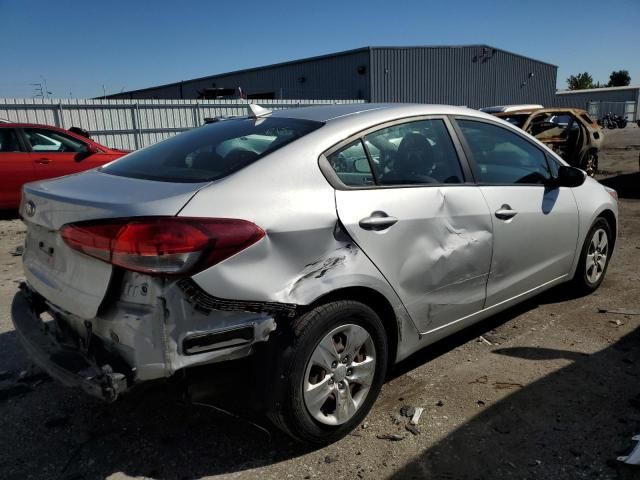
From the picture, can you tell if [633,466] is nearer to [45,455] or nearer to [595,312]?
[595,312]

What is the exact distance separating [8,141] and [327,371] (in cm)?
795

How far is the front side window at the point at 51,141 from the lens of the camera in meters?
8.56

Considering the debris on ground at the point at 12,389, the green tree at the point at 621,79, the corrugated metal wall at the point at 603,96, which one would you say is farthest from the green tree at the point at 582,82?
the debris on ground at the point at 12,389

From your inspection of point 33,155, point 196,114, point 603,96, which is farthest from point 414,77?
point 603,96

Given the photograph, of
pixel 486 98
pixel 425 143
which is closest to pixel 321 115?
pixel 425 143

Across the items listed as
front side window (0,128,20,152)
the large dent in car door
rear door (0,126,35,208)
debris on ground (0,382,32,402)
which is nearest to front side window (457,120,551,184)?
the large dent in car door

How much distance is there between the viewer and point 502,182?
351 cm

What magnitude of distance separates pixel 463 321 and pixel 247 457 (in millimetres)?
1502

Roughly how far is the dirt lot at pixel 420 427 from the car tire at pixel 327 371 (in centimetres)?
13

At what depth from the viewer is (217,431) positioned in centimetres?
278

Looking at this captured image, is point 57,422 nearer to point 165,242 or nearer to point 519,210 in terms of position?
point 165,242

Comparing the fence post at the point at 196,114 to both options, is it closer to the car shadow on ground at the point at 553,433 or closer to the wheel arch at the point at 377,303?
the wheel arch at the point at 377,303

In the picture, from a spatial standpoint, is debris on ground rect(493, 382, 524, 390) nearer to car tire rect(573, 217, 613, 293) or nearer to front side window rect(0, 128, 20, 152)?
car tire rect(573, 217, 613, 293)

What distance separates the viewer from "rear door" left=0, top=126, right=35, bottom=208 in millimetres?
8211
